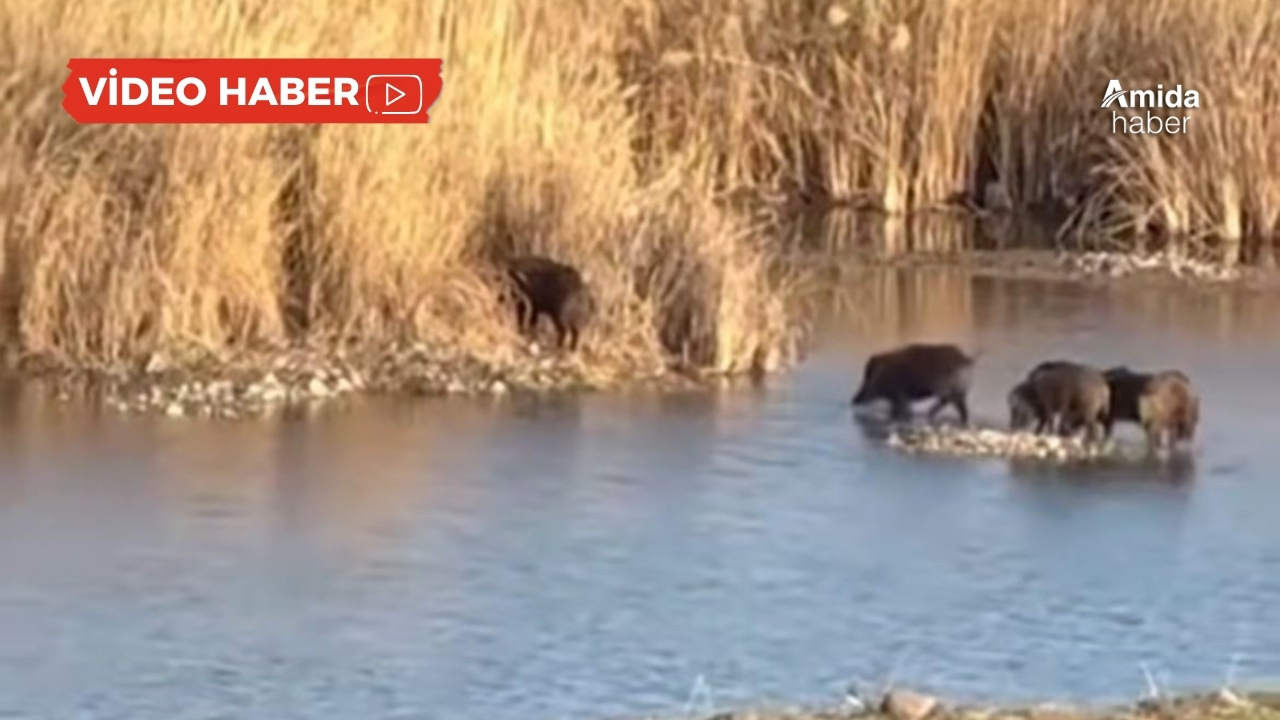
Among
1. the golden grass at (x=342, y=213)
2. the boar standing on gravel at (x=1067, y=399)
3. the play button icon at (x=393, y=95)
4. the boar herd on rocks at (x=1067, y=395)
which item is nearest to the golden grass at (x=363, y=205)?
the golden grass at (x=342, y=213)

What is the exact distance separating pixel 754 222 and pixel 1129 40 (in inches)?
141

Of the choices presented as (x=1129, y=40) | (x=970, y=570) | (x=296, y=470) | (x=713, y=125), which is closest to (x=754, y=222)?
(x=713, y=125)

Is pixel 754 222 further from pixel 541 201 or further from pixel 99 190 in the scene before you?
pixel 99 190

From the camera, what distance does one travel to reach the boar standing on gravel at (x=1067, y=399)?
13.9m

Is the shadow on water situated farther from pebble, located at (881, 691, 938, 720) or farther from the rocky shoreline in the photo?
pebble, located at (881, 691, 938, 720)

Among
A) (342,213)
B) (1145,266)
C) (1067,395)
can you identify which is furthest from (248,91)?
(1145,266)

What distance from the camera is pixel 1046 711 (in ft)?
28.4

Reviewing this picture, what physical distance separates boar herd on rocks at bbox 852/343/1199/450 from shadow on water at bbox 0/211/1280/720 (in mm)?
210

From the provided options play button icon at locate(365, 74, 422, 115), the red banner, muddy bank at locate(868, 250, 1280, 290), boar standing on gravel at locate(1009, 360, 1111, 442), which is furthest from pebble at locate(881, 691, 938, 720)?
muddy bank at locate(868, 250, 1280, 290)

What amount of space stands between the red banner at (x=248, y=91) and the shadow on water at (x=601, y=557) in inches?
61.1

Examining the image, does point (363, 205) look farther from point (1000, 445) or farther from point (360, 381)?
point (1000, 445)

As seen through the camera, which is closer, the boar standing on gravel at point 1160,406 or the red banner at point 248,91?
the boar standing on gravel at point 1160,406

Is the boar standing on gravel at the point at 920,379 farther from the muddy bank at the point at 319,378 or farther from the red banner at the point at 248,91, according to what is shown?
the red banner at the point at 248,91

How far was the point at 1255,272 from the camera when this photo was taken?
19.2 meters
